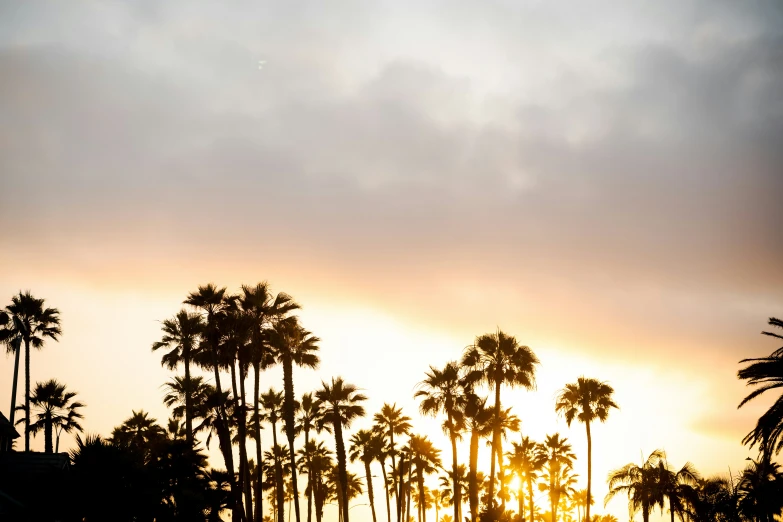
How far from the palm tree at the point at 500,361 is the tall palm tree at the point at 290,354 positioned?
12.8 m

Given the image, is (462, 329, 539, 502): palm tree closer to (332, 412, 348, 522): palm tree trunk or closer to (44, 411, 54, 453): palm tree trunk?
(332, 412, 348, 522): palm tree trunk

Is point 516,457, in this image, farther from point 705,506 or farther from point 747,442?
point 747,442

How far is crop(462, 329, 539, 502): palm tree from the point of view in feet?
162

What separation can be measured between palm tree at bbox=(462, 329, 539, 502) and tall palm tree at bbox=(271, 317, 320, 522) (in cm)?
1281

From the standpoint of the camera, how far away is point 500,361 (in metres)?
49.8

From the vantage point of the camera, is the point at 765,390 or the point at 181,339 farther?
the point at 181,339

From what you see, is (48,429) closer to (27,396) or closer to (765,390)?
(27,396)

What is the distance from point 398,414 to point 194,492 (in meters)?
37.8

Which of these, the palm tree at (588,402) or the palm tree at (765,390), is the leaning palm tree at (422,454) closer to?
the palm tree at (588,402)

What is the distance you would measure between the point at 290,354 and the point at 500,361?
16356 millimetres

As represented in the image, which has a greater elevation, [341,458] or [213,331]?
[213,331]

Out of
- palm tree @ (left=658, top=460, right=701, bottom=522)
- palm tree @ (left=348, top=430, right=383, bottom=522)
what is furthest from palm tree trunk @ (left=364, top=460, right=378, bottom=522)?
palm tree @ (left=658, top=460, right=701, bottom=522)

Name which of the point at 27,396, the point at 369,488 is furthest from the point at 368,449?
the point at 27,396

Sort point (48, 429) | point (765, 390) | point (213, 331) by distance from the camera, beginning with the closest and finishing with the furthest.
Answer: point (765, 390), point (213, 331), point (48, 429)
